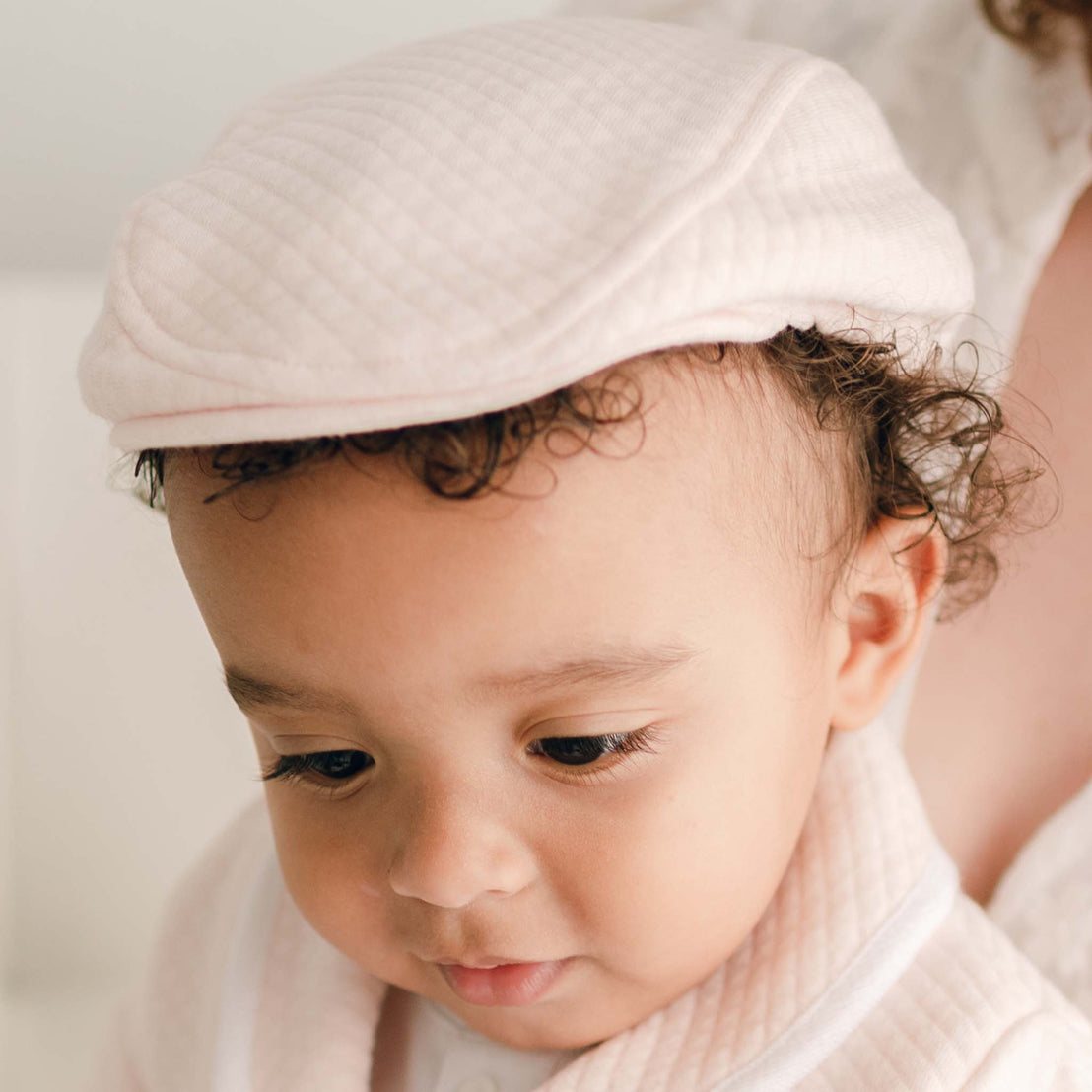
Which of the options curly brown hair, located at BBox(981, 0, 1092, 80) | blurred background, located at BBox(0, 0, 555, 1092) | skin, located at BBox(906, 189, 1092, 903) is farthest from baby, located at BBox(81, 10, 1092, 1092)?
blurred background, located at BBox(0, 0, 555, 1092)

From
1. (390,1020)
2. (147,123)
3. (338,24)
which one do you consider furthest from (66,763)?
(338,24)

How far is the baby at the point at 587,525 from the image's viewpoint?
0.58m

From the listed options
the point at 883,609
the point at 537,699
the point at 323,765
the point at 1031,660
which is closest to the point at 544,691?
the point at 537,699

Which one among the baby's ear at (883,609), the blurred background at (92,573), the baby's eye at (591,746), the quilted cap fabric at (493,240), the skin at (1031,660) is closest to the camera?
the quilted cap fabric at (493,240)

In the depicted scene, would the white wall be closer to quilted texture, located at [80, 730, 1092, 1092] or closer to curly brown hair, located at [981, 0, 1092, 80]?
curly brown hair, located at [981, 0, 1092, 80]

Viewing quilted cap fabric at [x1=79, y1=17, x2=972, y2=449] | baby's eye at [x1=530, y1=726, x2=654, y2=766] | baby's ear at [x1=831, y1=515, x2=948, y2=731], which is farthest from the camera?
baby's ear at [x1=831, y1=515, x2=948, y2=731]

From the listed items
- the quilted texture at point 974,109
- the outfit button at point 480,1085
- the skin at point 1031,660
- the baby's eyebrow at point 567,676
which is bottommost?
the outfit button at point 480,1085

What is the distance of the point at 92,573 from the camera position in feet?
4.45

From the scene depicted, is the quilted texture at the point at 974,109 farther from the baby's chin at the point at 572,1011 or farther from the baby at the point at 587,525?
the baby's chin at the point at 572,1011

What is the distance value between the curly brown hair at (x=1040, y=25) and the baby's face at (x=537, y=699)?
0.60 metres

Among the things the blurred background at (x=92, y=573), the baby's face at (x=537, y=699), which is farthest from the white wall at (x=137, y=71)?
the baby's face at (x=537, y=699)

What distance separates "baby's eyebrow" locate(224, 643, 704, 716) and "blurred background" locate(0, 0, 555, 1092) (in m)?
0.71

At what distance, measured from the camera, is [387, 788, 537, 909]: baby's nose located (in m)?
0.65

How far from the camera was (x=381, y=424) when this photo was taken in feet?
1.84
